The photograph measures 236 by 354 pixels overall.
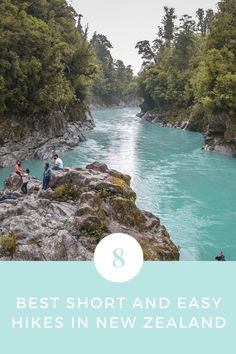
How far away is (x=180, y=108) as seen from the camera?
3679 inches

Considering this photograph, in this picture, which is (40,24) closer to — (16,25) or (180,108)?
(16,25)

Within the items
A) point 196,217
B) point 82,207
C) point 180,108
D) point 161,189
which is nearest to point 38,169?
point 161,189

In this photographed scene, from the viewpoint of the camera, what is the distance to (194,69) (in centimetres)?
8931

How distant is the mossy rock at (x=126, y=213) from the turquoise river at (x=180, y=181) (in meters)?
3.59

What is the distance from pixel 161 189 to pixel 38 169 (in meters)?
12.0

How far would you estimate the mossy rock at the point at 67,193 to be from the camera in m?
21.5

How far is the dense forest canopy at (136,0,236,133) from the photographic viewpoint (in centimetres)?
5434

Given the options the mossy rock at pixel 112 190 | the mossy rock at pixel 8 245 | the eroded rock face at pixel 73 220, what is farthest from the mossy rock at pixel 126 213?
the mossy rock at pixel 8 245

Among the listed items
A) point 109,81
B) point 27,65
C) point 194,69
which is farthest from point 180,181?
point 109,81

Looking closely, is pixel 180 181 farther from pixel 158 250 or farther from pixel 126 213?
pixel 158 250

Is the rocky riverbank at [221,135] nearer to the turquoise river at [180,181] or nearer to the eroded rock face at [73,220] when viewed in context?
the turquoise river at [180,181]

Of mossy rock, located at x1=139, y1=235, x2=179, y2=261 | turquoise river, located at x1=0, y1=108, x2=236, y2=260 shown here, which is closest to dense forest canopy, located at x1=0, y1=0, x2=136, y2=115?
turquoise river, located at x1=0, y1=108, x2=236, y2=260

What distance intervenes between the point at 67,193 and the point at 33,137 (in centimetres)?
2745

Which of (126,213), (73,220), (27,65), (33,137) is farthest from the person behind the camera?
(33,137)
